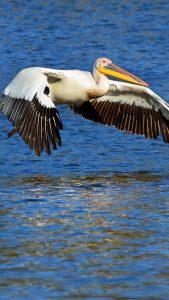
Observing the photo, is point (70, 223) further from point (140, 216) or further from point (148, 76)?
point (148, 76)

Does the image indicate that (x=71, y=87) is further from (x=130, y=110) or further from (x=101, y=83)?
(x=130, y=110)

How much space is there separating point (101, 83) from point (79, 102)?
31cm

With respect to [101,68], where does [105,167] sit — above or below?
below

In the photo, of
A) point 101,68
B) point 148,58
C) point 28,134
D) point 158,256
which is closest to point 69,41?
point 148,58

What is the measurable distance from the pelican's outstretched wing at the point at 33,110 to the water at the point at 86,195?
1.61 feet

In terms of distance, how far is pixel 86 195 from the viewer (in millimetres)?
9930

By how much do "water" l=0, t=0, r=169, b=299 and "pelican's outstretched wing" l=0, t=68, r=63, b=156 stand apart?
490 mm

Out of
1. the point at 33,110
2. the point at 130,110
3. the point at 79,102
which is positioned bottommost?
the point at 130,110

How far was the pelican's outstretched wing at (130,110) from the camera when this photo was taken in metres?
12.1

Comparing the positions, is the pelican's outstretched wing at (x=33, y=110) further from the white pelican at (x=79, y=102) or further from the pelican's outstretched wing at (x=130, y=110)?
the pelican's outstretched wing at (x=130, y=110)

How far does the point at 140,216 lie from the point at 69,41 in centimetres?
895

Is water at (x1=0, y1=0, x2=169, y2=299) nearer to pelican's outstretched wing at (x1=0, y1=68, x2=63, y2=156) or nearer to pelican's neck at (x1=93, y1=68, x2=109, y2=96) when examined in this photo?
pelican's outstretched wing at (x1=0, y1=68, x2=63, y2=156)

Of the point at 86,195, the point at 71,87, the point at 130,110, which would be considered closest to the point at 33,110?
the point at 86,195

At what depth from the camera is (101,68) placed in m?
11.8
